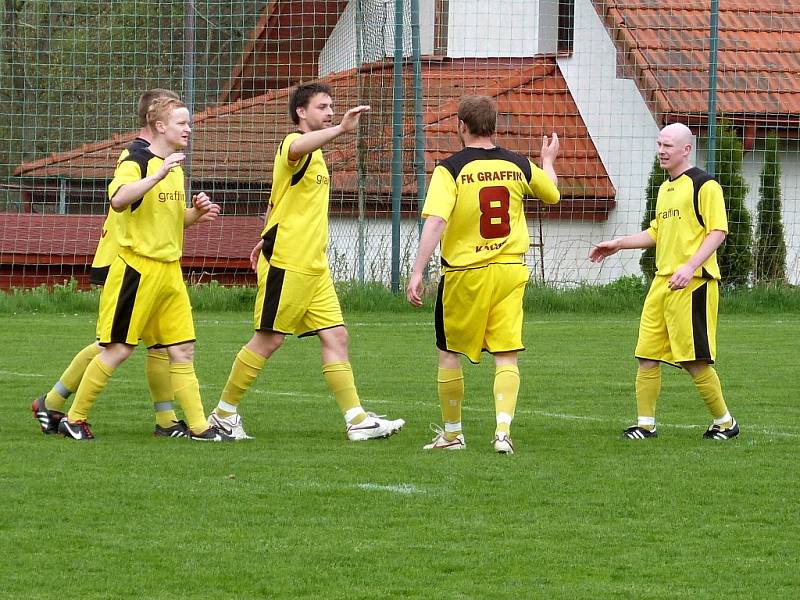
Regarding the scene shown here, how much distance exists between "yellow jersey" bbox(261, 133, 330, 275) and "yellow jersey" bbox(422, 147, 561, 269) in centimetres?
79

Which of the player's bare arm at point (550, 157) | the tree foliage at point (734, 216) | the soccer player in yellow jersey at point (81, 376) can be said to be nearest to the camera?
the player's bare arm at point (550, 157)

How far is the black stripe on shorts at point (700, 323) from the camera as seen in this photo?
8.08 m

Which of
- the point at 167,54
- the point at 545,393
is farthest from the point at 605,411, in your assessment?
the point at 167,54

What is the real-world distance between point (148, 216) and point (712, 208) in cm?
298

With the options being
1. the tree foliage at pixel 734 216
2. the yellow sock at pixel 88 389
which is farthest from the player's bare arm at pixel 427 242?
the tree foliage at pixel 734 216

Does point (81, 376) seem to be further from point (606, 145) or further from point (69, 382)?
point (606, 145)

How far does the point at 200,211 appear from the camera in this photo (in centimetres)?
834

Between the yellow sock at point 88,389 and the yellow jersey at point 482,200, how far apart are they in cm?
195

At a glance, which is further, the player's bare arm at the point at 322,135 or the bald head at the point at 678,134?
the bald head at the point at 678,134

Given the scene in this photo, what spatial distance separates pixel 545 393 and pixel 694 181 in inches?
99.3

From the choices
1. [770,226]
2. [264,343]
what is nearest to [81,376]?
[264,343]

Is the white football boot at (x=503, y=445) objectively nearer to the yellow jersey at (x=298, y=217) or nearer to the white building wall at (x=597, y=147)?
the yellow jersey at (x=298, y=217)

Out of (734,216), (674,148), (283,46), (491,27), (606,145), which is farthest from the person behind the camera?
(283,46)

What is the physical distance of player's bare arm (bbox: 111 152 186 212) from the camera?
299 inches
